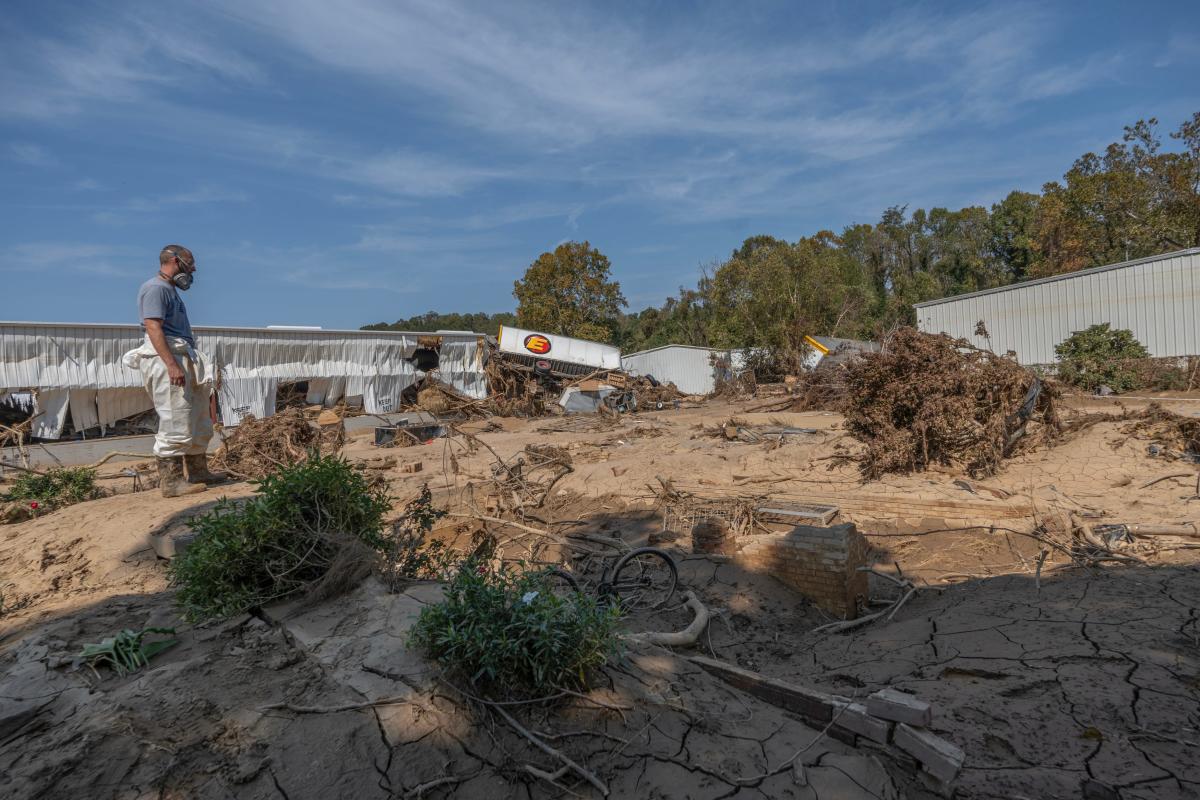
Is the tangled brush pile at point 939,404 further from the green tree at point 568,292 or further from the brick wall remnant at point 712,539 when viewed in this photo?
the green tree at point 568,292

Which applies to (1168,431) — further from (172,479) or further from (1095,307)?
(1095,307)

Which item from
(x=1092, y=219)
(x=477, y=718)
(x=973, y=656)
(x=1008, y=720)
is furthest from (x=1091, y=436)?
(x=1092, y=219)

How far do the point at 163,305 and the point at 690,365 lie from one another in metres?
23.6

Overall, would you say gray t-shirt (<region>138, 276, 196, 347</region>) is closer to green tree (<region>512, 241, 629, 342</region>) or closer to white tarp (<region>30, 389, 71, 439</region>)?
white tarp (<region>30, 389, 71, 439</region>)

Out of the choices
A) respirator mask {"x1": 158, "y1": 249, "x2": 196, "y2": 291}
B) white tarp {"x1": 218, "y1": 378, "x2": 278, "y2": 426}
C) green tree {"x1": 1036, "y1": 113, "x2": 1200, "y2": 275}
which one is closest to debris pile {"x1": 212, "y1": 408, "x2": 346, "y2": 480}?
respirator mask {"x1": 158, "y1": 249, "x2": 196, "y2": 291}

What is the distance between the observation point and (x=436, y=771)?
2.29 metres

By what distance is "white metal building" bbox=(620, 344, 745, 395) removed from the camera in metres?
27.0

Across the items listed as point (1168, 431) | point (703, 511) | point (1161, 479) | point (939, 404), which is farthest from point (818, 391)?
point (703, 511)

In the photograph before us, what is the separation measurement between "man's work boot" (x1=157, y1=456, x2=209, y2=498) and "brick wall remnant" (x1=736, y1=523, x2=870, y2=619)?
5.43 meters

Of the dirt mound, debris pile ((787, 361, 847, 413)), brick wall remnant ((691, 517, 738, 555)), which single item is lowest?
brick wall remnant ((691, 517, 738, 555))

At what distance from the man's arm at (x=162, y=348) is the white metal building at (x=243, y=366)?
7221mm

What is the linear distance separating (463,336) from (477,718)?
19.9 meters

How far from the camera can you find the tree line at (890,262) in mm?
23531

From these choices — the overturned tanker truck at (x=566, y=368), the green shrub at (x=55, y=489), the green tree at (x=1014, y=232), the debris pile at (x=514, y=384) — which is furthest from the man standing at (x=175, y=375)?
the green tree at (x=1014, y=232)
